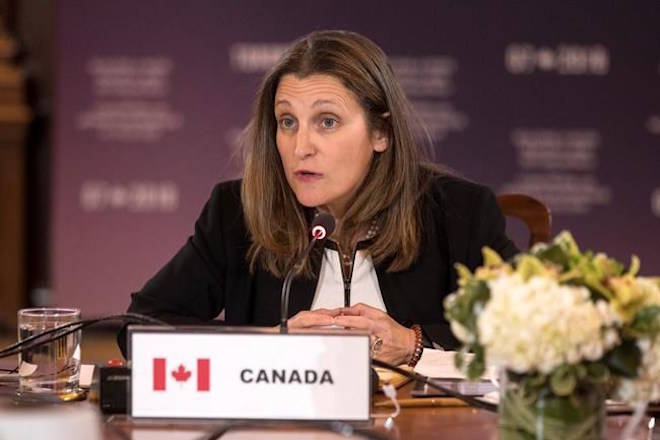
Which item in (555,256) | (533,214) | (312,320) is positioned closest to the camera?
(555,256)

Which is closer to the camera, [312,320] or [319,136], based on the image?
[312,320]

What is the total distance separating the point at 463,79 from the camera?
4.74m

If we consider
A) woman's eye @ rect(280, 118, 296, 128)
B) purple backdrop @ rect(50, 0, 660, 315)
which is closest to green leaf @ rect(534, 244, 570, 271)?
woman's eye @ rect(280, 118, 296, 128)

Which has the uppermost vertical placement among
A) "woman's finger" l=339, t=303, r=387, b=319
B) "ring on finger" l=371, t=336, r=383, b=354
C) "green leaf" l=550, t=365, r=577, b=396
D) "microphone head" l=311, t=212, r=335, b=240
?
"microphone head" l=311, t=212, r=335, b=240

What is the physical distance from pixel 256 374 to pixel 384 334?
1.69 ft

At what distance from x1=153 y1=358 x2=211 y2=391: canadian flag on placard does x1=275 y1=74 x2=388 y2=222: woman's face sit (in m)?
0.80

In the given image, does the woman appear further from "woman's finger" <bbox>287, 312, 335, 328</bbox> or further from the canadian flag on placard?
the canadian flag on placard

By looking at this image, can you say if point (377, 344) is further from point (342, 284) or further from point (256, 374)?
point (256, 374)

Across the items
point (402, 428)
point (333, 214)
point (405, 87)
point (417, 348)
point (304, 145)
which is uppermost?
point (405, 87)

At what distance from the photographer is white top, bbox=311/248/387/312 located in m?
2.32

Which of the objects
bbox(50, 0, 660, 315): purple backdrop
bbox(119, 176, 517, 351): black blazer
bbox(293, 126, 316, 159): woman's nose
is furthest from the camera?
bbox(50, 0, 660, 315): purple backdrop

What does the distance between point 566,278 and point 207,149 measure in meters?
3.66

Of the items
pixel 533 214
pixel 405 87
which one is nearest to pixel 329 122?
pixel 533 214

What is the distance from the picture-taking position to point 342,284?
2.33 metres
